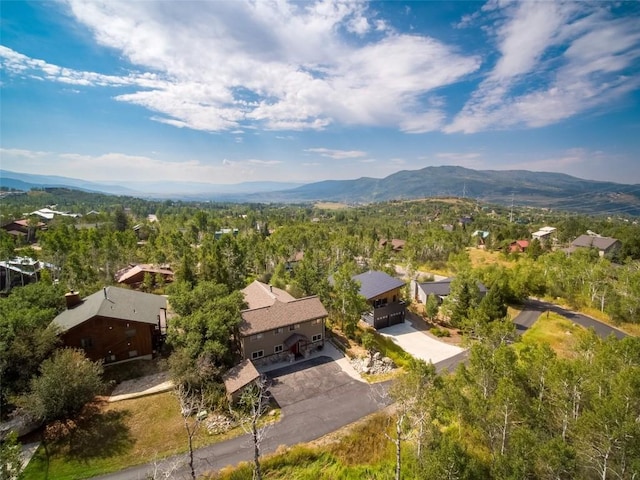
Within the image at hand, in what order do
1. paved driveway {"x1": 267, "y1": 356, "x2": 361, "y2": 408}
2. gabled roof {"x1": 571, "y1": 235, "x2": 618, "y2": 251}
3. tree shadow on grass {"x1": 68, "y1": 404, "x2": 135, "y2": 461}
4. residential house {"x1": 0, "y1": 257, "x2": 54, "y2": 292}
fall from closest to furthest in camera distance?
tree shadow on grass {"x1": 68, "y1": 404, "x2": 135, "y2": 461} < paved driveway {"x1": 267, "y1": 356, "x2": 361, "y2": 408} < residential house {"x1": 0, "y1": 257, "x2": 54, "y2": 292} < gabled roof {"x1": 571, "y1": 235, "x2": 618, "y2": 251}

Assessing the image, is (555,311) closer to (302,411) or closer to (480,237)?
(302,411)

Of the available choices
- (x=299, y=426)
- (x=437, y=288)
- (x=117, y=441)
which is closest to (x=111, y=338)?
(x=117, y=441)

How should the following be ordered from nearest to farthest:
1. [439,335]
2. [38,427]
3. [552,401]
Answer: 1. [552,401]
2. [38,427]
3. [439,335]

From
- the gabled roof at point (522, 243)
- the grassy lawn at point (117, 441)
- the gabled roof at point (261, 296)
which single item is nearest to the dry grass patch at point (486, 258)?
the gabled roof at point (522, 243)

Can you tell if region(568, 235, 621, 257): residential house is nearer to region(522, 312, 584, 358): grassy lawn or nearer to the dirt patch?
region(522, 312, 584, 358): grassy lawn

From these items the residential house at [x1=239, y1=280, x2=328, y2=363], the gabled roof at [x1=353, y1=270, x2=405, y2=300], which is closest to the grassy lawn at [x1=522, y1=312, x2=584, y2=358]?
the gabled roof at [x1=353, y1=270, x2=405, y2=300]

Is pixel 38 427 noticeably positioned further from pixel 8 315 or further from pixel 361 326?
pixel 361 326

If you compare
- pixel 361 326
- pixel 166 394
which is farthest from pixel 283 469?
pixel 361 326
